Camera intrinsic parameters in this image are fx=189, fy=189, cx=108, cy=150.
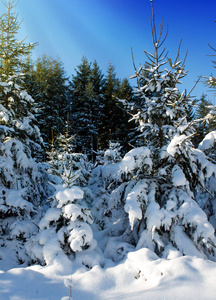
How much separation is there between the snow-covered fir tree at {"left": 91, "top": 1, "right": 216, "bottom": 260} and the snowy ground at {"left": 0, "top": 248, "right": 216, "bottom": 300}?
1.51 feet

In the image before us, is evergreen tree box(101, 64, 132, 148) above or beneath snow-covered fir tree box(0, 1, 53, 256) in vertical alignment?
above

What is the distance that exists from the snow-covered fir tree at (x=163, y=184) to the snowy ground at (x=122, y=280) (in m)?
0.46

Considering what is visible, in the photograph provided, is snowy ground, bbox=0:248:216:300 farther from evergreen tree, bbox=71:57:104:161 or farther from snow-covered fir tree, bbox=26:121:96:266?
evergreen tree, bbox=71:57:104:161

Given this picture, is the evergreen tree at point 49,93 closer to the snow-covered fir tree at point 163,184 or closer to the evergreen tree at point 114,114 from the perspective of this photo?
the evergreen tree at point 114,114

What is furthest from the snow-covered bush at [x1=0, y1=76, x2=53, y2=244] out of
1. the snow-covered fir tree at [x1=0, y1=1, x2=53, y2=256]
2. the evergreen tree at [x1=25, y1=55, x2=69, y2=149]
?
the evergreen tree at [x1=25, y1=55, x2=69, y2=149]

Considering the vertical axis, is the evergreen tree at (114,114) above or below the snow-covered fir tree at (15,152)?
above

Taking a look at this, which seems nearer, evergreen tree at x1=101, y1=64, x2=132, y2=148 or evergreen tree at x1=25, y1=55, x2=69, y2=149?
evergreen tree at x1=25, y1=55, x2=69, y2=149

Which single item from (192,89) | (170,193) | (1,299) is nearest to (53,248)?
(1,299)

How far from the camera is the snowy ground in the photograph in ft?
9.12

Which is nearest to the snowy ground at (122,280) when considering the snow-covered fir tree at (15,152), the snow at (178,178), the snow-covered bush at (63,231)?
the snow-covered bush at (63,231)

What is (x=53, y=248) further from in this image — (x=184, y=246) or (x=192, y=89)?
(x=192, y=89)

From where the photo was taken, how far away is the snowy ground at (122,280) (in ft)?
9.12

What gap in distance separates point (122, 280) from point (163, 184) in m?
2.35

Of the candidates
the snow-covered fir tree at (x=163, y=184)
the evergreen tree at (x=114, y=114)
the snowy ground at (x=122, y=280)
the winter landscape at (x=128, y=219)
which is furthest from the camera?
the evergreen tree at (x=114, y=114)
